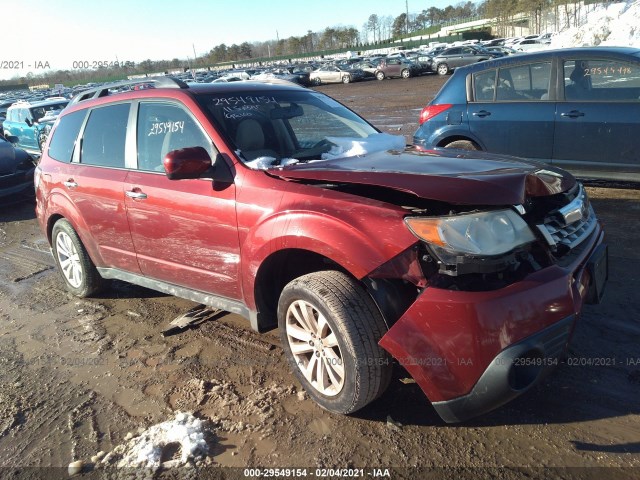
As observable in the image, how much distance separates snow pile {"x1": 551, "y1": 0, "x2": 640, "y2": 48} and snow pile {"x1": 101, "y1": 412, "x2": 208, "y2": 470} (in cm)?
2663

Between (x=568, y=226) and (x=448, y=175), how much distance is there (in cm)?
78

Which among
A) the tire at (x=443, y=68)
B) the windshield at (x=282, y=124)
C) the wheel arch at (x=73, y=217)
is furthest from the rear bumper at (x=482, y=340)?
the tire at (x=443, y=68)

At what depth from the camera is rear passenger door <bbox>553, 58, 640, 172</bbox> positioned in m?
5.66

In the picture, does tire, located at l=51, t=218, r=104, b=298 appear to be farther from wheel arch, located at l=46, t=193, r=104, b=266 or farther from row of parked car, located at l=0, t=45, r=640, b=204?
row of parked car, located at l=0, t=45, r=640, b=204

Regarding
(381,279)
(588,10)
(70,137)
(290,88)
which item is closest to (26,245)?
(70,137)

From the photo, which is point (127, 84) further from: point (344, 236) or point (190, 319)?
point (344, 236)

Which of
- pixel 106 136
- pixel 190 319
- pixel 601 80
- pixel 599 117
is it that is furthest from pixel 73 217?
pixel 601 80

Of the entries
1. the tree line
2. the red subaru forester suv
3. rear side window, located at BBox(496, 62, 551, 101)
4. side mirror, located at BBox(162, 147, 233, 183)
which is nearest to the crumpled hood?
the red subaru forester suv

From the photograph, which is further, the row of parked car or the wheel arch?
the row of parked car

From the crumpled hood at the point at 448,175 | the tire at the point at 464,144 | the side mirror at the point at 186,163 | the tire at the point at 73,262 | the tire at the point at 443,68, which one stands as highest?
the tire at the point at 443,68

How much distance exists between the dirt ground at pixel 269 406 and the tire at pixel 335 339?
208mm

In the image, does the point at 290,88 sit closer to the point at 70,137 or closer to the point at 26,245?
the point at 70,137

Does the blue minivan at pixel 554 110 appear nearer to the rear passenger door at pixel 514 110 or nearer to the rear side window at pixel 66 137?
the rear passenger door at pixel 514 110

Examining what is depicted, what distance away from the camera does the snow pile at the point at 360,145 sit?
3.62 meters
